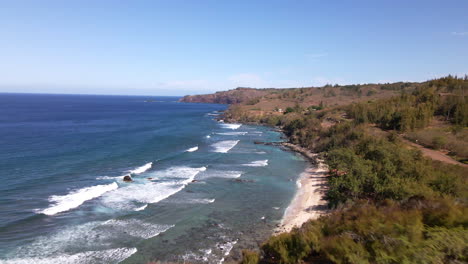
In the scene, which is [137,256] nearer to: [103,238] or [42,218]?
[103,238]

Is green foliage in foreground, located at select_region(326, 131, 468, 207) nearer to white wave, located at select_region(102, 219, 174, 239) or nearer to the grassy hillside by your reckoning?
the grassy hillside

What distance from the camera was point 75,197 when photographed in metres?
27.8

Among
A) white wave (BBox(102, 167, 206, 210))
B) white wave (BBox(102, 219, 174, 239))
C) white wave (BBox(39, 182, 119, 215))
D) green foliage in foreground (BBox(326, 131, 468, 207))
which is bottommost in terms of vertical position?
white wave (BBox(102, 219, 174, 239))

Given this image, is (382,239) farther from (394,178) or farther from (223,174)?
(223,174)

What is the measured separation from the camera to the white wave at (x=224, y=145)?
53.2 meters

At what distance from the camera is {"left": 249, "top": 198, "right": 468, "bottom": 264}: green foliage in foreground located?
9156mm

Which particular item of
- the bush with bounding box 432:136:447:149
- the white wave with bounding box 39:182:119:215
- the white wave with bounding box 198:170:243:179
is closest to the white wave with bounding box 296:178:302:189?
the white wave with bounding box 198:170:243:179

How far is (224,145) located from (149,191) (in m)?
28.9

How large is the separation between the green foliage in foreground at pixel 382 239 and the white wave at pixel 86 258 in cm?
992

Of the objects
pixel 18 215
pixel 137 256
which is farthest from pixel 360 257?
pixel 18 215

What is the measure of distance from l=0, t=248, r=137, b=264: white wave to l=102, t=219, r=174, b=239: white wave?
7.44 ft

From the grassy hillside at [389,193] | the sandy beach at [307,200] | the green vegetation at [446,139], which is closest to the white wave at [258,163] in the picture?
the sandy beach at [307,200]

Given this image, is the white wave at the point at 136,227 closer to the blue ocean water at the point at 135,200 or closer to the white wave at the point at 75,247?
the blue ocean water at the point at 135,200

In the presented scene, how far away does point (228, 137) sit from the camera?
6888 cm
